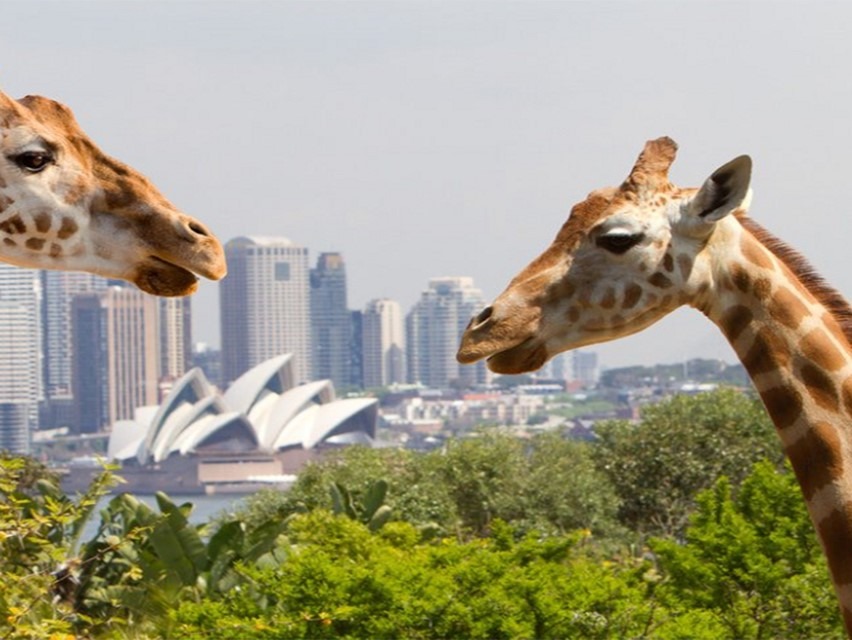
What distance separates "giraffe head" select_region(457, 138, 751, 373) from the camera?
17.4 feet

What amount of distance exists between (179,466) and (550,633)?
150735 mm

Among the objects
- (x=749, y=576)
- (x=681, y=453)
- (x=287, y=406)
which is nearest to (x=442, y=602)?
(x=749, y=576)

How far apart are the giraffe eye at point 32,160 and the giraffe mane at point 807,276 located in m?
2.01

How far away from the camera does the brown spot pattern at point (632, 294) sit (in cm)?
539

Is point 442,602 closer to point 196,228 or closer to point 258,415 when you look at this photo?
point 196,228

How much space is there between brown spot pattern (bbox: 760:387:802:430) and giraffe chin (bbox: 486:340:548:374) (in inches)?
24.3

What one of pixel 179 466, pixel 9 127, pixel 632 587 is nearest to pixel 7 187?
pixel 9 127

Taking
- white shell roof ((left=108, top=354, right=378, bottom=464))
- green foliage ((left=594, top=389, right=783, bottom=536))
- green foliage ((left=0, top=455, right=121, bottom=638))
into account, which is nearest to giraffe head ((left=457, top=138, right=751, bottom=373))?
green foliage ((left=0, top=455, right=121, bottom=638))

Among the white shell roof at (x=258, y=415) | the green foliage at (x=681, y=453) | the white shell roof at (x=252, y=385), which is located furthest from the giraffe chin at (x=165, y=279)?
the white shell roof at (x=258, y=415)

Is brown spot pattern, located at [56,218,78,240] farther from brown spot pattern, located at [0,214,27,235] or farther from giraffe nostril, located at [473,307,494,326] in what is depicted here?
giraffe nostril, located at [473,307,494,326]

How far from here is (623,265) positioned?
5375 mm

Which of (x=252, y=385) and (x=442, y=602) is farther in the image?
(x=252, y=385)

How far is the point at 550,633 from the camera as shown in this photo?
1119 cm

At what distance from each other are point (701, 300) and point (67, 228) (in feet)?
5.91
